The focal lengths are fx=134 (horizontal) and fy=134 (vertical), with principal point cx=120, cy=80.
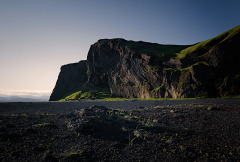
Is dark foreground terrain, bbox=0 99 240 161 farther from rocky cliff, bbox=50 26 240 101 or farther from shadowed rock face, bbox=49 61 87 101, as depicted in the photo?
shadowed rock face, bbox=49 61 87 101

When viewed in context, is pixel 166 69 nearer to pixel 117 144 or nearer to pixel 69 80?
pixel 117 144

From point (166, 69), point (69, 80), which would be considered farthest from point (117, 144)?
point (69, 80)

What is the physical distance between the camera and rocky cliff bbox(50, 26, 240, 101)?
159 feet

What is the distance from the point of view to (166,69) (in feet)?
208

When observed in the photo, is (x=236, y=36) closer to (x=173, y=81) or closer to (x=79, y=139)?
(x=173, y=81)

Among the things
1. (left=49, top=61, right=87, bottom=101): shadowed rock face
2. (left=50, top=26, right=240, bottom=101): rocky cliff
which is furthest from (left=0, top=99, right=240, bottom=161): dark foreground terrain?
(left=49, top=61, right=87, bottom=101): shadowed rock face

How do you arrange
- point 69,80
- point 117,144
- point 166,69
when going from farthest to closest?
1. point 69,80
2. point 166,69
3. point 117,144

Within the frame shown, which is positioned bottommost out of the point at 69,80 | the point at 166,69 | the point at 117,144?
the point at 117,144

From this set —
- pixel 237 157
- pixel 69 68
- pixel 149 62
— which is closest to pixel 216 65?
pixel 149 62

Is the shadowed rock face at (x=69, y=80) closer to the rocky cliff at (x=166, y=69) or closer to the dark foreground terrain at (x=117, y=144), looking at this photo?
the rocky cliff at (x=166, y=69)

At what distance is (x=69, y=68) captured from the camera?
163375 millimetres

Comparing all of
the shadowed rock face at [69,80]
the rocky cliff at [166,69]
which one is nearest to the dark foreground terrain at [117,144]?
the rocky cliff at [166,69]

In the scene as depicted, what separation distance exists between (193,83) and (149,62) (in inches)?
1100

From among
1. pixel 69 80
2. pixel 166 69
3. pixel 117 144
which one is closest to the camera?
pixel 117 144
